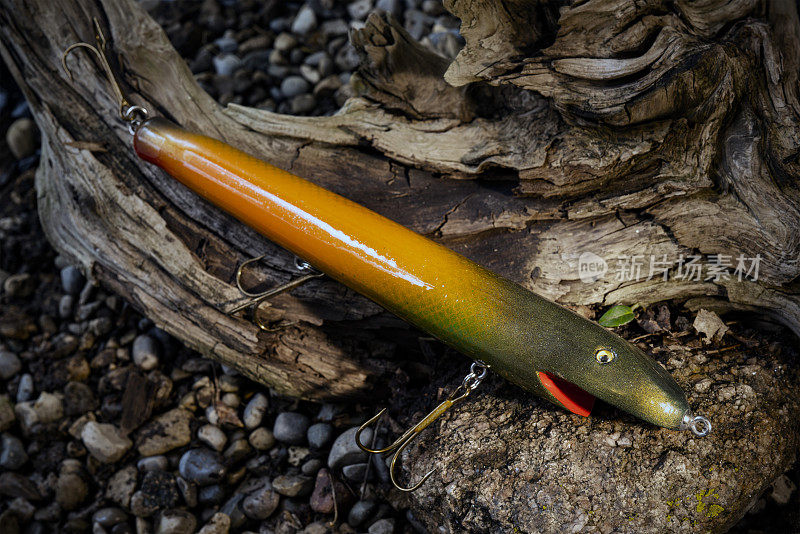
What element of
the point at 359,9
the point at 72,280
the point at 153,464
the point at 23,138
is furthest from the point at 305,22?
the point at 153,464

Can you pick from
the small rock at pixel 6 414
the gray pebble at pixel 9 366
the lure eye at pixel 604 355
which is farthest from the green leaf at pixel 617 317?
the gray pebble at pixel 9 366

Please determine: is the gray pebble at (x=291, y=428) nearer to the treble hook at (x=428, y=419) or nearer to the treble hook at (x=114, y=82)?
the treble hook at (x=428, y=419)

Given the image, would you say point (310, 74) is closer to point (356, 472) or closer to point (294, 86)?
point (294, 86)

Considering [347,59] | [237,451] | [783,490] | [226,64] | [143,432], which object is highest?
[226,64]

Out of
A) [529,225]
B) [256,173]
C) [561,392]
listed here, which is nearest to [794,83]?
[529,225]

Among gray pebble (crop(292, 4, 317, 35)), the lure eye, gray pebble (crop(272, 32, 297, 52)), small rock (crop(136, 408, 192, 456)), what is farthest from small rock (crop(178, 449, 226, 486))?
gray pebble (crop(292, 4, 317, 35))
